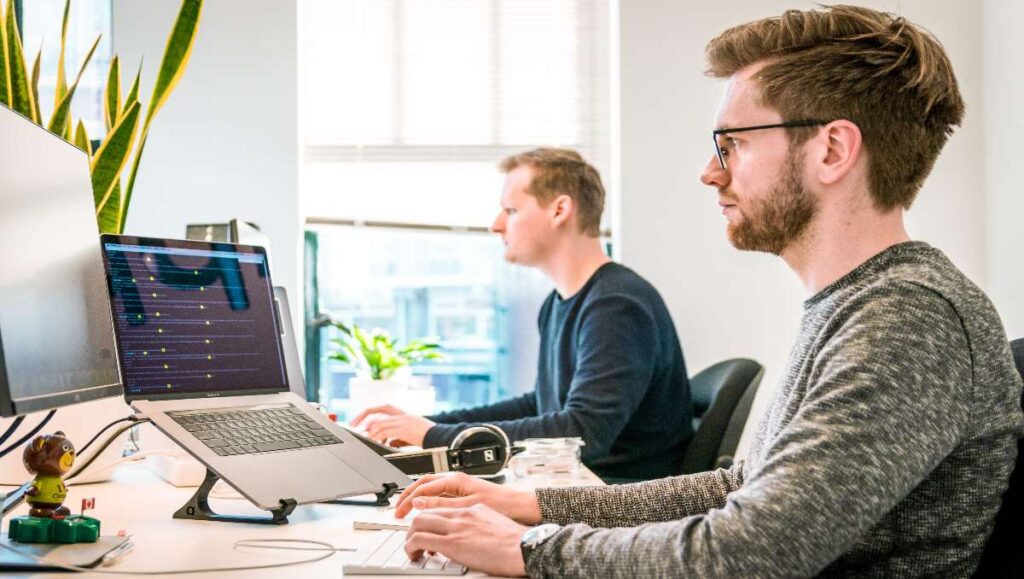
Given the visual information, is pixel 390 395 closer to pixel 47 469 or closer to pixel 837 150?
pixel 47 469

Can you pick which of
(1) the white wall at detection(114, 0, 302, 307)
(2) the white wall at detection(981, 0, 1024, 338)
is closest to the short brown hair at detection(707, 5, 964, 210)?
(2) the white wall at detection(981, 0, 1024, 338)

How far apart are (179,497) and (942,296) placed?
44.7 inches

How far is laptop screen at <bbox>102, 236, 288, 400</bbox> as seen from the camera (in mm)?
1360

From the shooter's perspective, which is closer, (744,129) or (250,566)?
(250,566)

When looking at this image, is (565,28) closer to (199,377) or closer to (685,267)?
(685,267)

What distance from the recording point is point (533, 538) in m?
1.02

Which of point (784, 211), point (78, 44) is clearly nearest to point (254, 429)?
point (784, 211)

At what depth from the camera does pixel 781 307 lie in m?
3.55

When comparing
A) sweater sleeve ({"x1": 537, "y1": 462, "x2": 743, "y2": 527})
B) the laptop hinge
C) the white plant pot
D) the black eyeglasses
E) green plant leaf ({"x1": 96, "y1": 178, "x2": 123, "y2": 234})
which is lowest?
the white plant pot

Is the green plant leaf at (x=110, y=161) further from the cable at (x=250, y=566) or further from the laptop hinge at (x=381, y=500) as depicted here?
the cable at (x=250, y=566)

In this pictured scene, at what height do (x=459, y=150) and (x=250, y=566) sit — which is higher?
(x=459, y=150)

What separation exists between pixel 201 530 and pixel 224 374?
28 cm

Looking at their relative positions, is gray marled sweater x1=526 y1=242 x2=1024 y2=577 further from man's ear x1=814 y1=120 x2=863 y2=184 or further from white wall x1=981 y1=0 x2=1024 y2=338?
white wall x1=981 y1=0 x2=1024 y2=338

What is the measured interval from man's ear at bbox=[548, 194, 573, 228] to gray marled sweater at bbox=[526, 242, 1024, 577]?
171 centimetres
